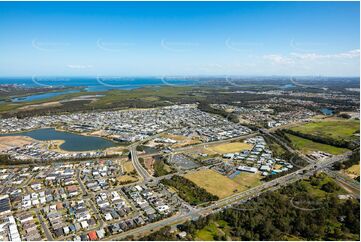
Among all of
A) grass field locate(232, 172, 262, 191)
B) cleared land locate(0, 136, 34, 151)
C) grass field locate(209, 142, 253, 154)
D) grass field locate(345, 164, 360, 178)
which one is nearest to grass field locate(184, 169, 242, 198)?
grass field locate(232, 172, 262, 191)

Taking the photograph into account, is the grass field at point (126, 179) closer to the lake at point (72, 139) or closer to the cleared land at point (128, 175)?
the cleared land at point (128, 175)

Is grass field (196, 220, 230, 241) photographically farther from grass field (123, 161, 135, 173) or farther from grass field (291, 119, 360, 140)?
grass field (291, 119, 360, 140)

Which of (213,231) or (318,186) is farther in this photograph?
(318,186)

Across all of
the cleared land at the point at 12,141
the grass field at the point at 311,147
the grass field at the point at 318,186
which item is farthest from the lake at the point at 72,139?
the grass field at the point at 311,147

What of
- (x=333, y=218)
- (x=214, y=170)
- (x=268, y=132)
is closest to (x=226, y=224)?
(x=333, y=218)

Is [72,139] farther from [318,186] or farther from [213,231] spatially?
[318,186]

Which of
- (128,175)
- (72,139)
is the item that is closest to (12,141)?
(72,139)
